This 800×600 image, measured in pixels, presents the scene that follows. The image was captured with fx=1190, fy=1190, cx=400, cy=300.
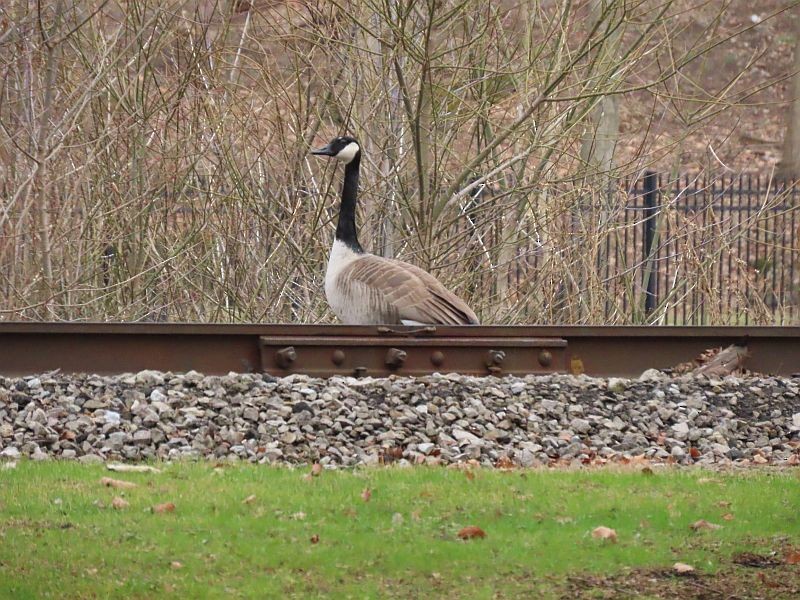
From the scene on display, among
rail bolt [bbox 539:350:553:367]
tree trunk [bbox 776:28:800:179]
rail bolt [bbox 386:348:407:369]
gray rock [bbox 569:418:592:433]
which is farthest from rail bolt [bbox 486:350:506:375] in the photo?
tree trunk [bbox 776:28:800:179]

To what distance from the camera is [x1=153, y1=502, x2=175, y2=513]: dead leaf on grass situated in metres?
5.54

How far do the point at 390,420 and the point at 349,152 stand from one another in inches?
170

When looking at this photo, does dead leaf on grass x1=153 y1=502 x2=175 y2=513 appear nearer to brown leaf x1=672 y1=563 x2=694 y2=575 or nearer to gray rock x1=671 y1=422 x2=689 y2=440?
brown leaf x1=672 y1=563 x2=694 y2=575

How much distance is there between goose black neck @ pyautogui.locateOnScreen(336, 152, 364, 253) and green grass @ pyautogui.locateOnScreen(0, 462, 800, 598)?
435cm

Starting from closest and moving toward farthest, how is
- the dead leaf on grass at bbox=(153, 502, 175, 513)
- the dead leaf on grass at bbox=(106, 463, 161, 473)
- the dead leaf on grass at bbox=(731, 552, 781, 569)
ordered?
the dead leaf on grass at bbox=(731, 552, 781, 569), the dead leaf on grass at bbox=(153, 502, 175, 513), the dead leaf on grass at bbox=(106, 463, 161, 473)

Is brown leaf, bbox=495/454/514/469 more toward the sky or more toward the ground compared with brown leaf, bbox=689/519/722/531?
more toward the sky

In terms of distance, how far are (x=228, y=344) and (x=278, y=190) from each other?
4585 millimetres

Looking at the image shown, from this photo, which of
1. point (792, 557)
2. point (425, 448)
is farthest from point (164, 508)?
point (792, 557)

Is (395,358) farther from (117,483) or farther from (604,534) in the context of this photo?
(604,534)

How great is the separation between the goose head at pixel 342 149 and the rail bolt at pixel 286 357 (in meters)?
Result: 2.94

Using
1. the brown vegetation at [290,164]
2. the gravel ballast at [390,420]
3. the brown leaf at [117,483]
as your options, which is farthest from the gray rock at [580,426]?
the brown vegetation at [290,164]

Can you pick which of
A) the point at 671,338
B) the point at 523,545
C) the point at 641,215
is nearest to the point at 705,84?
the point at 641,215

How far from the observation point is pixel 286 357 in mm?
8547

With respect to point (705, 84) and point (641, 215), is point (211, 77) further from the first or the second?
point (705, 84)
